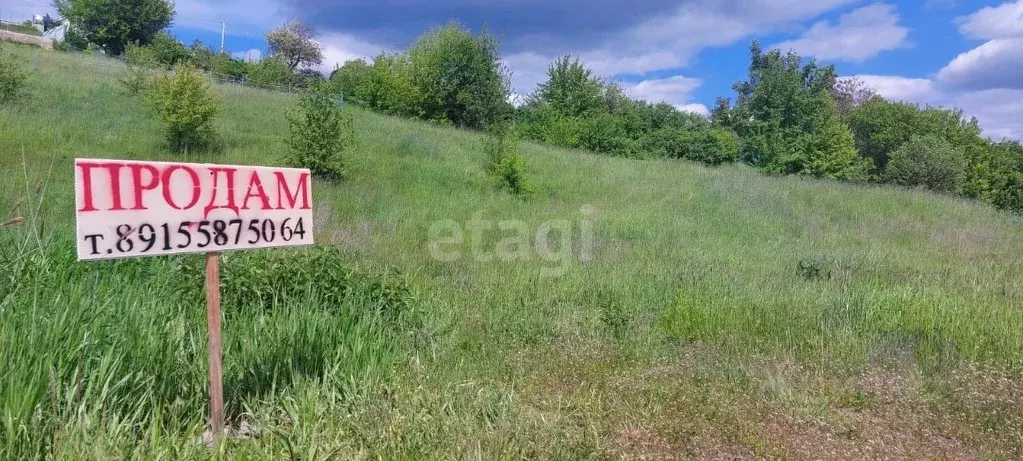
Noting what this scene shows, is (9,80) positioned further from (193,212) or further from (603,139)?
(603,139)

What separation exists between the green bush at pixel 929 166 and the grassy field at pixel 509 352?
31140 millimetres

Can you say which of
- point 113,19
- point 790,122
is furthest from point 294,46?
point 790,122

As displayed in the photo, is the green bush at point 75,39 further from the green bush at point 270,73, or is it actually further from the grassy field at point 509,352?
the grassy field at point 509,352

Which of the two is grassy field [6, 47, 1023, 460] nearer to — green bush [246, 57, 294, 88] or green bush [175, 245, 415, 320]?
green bush [175, 245, 415, 320]

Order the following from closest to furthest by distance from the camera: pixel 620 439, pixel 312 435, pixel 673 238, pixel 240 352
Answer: pixel 312 435
pixel 620 439
pixel 240 352
pixel 673 238

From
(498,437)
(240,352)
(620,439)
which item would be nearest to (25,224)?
(240,352)

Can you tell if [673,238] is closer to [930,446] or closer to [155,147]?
[930,446]

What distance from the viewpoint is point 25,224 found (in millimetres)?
6184

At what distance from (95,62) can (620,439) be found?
110 feet

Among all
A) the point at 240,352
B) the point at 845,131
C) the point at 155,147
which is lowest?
the point at 240,352

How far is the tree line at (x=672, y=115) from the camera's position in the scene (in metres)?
33.1

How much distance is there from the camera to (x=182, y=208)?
2.53m

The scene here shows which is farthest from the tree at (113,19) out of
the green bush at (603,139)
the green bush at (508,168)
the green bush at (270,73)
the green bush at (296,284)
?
the green bush at (296,284)

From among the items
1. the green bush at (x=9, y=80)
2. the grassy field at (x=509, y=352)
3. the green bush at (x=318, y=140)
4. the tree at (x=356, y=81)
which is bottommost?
the grassy field at (x=509, y=352)
